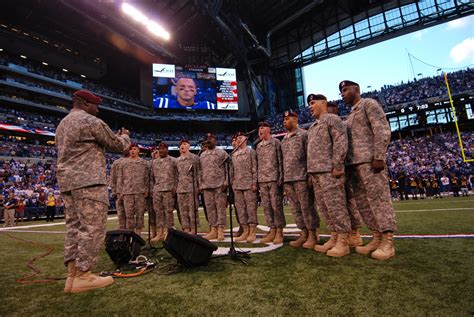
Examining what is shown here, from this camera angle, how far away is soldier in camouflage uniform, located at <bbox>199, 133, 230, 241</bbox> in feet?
16.9

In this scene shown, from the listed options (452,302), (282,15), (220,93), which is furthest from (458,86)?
(452,302)

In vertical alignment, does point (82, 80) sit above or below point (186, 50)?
below

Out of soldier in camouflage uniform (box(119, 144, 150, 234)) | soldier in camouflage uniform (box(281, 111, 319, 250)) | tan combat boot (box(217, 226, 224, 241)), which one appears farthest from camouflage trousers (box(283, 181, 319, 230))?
soldier in camouflage uniform (box(119, 144, 150, 234))

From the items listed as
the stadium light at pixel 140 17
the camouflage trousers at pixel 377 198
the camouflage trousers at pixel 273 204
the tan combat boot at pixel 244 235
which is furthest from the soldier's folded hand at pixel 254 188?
the stadium light at pixel 140 17

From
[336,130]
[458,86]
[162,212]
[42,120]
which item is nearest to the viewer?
[336,130]

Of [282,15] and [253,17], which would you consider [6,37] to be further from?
[282,15]

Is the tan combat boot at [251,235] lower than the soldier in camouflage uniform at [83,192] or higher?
lower

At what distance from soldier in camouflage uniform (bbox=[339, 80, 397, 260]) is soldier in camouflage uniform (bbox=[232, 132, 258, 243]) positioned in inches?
71.3

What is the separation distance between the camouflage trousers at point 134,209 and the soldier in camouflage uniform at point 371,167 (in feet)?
14.2

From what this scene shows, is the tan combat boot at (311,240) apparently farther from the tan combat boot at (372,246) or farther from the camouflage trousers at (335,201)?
the tan combat boot at (372,246)

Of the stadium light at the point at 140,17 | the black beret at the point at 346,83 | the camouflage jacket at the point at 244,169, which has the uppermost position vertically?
the stadium light at the point at 140,17

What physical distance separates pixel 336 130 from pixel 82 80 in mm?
43070

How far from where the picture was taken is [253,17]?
32.6 metres

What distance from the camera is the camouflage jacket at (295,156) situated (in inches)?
159
